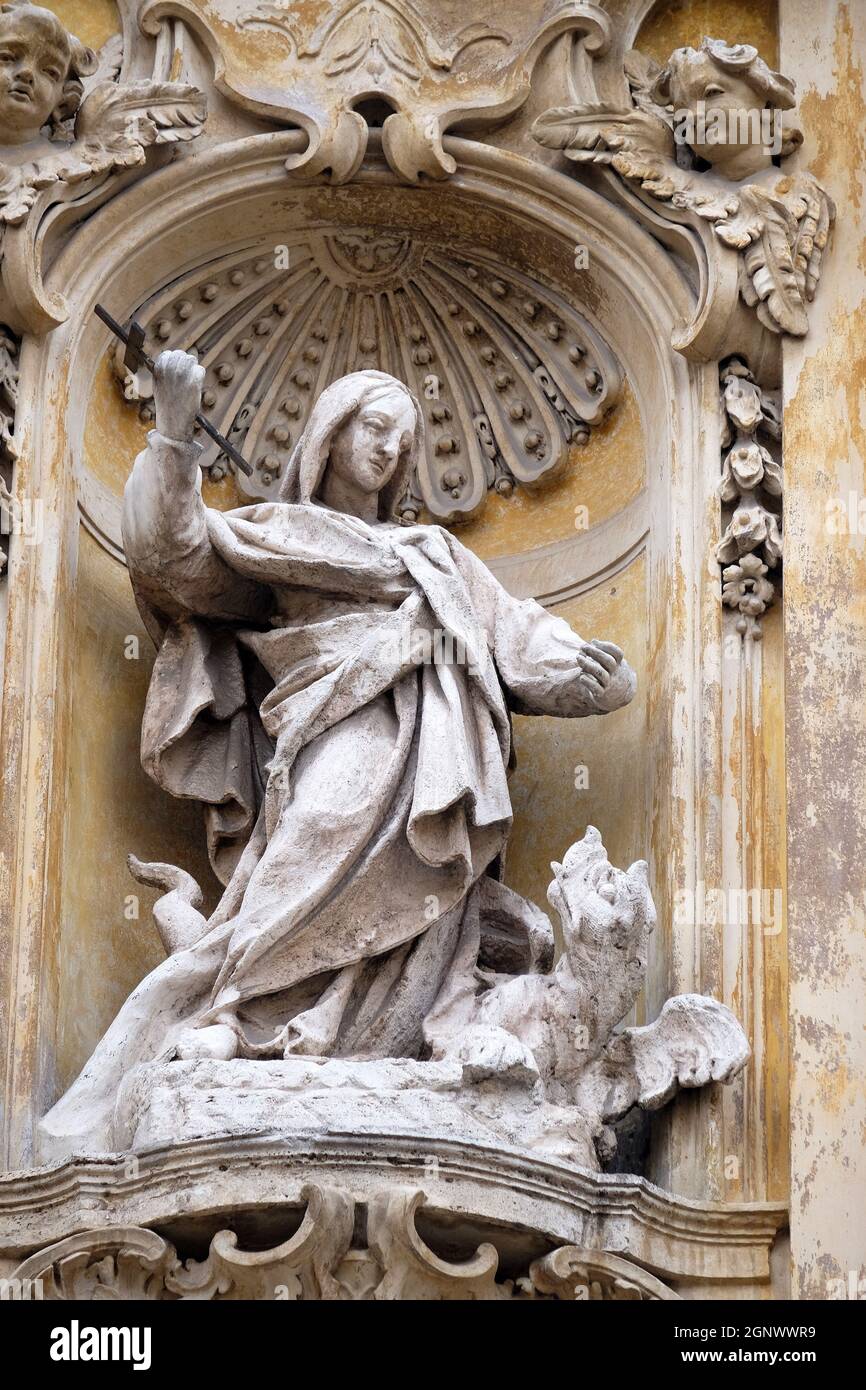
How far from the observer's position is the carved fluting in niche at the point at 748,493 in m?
9.11

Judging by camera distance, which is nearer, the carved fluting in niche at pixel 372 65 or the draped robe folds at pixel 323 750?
the draped robe folds at pixel 323 750

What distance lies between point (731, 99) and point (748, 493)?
1.14 m

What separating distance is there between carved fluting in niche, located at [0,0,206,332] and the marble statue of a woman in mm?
818

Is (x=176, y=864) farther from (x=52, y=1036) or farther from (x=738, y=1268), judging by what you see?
(x=738, y=1268)

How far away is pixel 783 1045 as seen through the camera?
8.55m

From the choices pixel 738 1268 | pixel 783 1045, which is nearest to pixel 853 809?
pixel 783 1045

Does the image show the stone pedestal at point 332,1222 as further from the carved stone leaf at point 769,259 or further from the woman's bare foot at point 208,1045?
the carved stone leaf at point 769,259

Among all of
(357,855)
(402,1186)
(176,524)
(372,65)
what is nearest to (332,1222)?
(402,1186)

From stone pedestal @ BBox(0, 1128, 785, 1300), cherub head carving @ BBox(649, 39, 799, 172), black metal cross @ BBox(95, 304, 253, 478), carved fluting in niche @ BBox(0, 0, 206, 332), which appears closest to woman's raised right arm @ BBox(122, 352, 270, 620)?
black metal cross @ BBox(95, 304, 253, 478)

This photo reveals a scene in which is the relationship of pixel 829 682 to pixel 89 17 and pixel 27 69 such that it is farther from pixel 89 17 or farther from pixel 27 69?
pixel 89 17

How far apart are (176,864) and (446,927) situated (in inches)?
36.9

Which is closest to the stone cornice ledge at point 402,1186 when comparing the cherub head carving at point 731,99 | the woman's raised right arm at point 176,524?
the woman's raised right arm at point 176,524

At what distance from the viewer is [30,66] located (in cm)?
945

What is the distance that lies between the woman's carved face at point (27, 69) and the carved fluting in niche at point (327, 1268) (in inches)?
125
